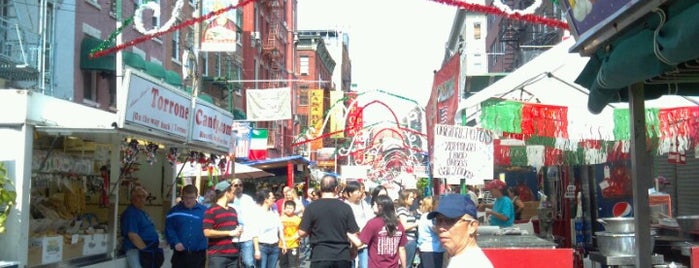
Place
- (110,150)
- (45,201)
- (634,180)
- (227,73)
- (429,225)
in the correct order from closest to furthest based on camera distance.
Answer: (634,180), (45,201), (110,150), (429,225), (227,73)

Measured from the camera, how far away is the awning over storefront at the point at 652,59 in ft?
12.5

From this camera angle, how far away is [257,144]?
104 feet

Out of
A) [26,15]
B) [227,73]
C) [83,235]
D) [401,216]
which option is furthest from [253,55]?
[83,235]

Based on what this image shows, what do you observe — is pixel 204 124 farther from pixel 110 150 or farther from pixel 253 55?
pixel 253 55

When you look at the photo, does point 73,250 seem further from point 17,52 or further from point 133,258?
point 17,52

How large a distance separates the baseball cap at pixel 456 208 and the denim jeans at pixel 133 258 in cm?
630

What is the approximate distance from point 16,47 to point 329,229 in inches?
531

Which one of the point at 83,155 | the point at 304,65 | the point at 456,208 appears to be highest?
the point at 304,65

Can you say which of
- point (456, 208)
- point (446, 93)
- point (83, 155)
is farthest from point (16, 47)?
point (456, 208)

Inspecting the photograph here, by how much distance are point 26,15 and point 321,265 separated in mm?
14693

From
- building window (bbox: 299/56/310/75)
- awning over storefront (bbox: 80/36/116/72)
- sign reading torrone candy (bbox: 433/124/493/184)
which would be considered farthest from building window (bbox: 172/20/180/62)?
building window (bbox: 299/56/310/75)

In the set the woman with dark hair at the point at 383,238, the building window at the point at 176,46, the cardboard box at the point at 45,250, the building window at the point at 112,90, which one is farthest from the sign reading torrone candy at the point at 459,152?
the building window at the point at 176,46

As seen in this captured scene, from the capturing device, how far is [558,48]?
30.8ft

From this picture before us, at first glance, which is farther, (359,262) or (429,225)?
(359,262)
